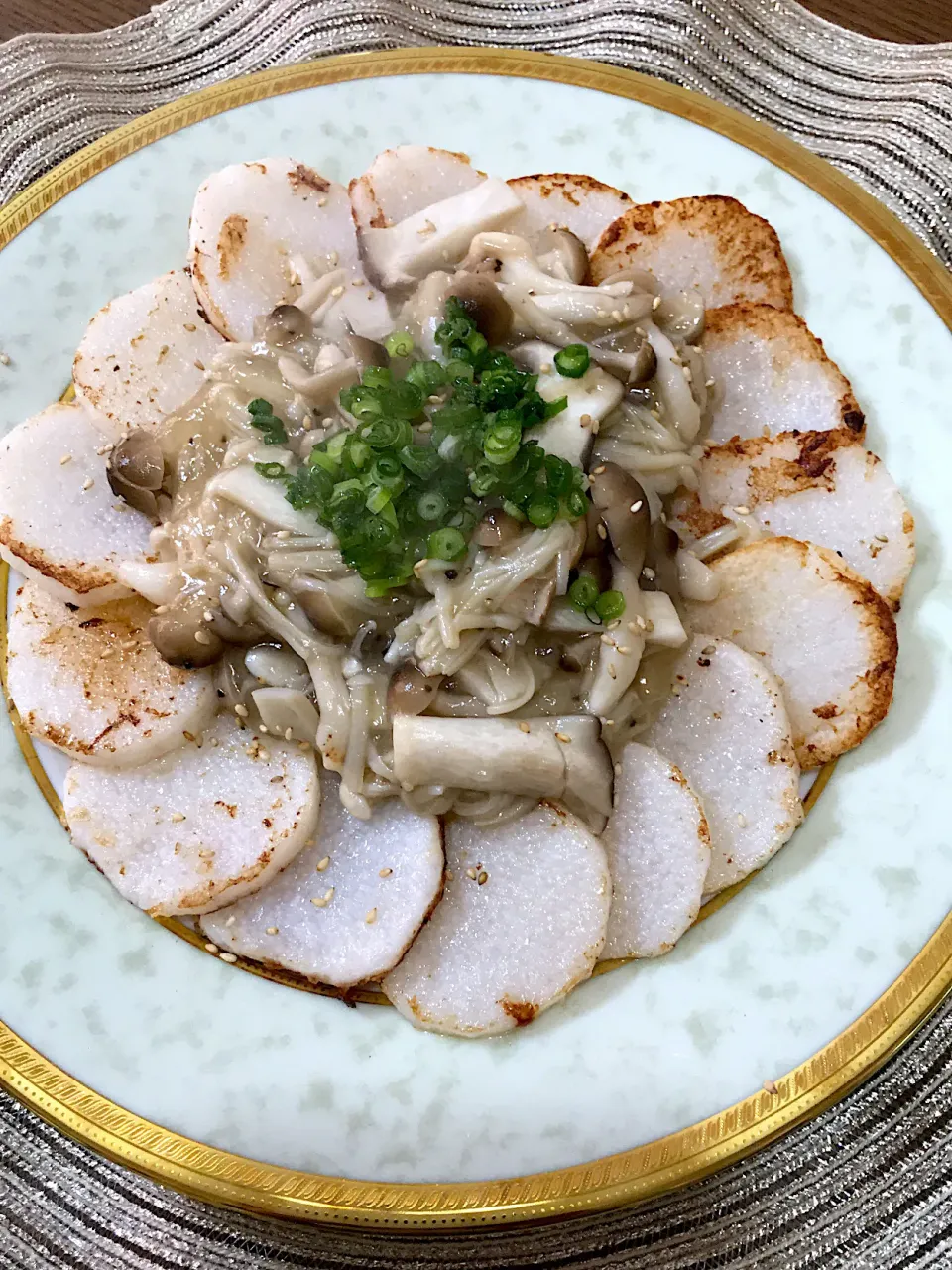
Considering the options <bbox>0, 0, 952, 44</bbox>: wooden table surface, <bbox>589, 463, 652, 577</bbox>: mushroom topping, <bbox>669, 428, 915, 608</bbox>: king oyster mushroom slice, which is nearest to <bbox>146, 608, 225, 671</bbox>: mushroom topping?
<bbox>589, 463, 652, 577</bbox>: mushroom topping

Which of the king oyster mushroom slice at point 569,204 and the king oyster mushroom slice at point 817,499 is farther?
the king oyster mushroom slice at point 569,204

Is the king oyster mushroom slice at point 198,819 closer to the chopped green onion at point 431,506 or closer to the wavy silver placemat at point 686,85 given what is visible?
the chopped green onion at point 431,506

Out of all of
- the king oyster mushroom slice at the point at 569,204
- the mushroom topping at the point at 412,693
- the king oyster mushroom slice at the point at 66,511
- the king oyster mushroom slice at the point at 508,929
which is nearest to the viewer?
the king oyster mushroom slice at the point at 508,929

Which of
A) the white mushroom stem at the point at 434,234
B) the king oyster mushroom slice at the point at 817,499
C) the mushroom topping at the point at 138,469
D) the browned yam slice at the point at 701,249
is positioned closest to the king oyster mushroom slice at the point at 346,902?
the mushroom topping at the point at 138,469

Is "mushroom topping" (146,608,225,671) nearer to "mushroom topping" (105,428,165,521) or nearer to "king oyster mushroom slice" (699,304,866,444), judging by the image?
"mushroom topping" (105,428,165,521)

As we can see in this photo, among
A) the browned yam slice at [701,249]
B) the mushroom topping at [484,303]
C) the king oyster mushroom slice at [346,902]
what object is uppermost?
the browned yam slice at [701,249]

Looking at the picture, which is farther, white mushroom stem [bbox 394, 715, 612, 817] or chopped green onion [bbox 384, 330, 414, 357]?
chopped green onion [bbox 384, 330, 414, 357]
